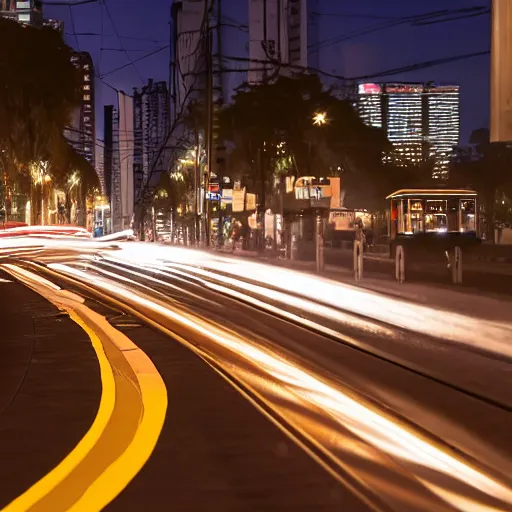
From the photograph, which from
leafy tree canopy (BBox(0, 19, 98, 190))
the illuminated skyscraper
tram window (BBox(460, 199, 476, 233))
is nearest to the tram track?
tram window (BBox(460, 199, 476, 233))

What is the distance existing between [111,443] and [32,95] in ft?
Answer: 163

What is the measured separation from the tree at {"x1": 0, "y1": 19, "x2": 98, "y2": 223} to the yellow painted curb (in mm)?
43700

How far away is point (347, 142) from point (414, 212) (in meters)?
29.4

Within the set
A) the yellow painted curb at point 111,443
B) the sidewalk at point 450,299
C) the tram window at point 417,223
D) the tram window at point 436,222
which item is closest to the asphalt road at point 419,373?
the yellow painted curb at point 111,443

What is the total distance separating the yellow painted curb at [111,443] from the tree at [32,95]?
43700 mm

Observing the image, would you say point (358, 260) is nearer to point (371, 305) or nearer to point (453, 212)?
point (371, 305)

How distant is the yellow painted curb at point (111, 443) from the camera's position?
4668 mm

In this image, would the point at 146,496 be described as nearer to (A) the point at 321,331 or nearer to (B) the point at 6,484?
(B) the point at 6,484

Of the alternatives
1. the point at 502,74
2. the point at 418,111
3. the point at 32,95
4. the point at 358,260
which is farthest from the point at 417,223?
the point at 418,111

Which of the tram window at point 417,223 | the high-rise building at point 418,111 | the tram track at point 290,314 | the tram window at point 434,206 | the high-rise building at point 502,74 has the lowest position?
the tram track at point 290,314

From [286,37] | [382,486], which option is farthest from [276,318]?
[286,37]

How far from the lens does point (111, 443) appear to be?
19.4 ft

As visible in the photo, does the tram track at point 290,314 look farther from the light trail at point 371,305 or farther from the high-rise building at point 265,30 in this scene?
the high-rise building at point 265,30

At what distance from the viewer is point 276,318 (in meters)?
14.7
